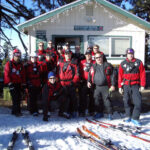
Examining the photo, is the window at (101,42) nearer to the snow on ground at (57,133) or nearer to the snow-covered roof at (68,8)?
the snow-covered roof at (68,8)

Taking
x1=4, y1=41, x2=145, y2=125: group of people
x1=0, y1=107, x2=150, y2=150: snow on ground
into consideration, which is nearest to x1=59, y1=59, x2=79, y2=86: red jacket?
x1=4, y1=41, x2=145, y2=125: group of people

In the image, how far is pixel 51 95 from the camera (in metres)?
4.67

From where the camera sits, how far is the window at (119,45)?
9.06 metres

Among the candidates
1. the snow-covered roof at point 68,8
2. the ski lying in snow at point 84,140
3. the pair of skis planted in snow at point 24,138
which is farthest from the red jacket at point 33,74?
the snow-covered roof at point 68,8

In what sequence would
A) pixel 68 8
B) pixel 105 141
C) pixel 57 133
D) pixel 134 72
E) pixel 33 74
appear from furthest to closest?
pixel 68 8 < pixel 33 74 < pixel 134 72 < pixel 57 133 < pixel 105 141

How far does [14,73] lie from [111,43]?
5.69 meters

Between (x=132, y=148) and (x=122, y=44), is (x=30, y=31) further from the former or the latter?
(x=132, y=148)

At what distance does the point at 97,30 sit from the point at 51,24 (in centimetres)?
222

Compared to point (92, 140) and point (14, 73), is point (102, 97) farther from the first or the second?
point (14, 73)

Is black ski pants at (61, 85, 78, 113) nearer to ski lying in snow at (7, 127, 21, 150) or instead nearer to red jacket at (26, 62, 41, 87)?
red jacket at (26, 62, 41, 87)

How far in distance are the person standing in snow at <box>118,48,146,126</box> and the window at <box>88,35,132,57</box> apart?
451cm

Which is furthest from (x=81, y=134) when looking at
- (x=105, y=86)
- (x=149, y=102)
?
(x=149, y=102)

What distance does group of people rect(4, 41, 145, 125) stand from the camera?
14.6ft

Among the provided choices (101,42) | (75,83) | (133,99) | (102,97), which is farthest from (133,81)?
(101,42)
